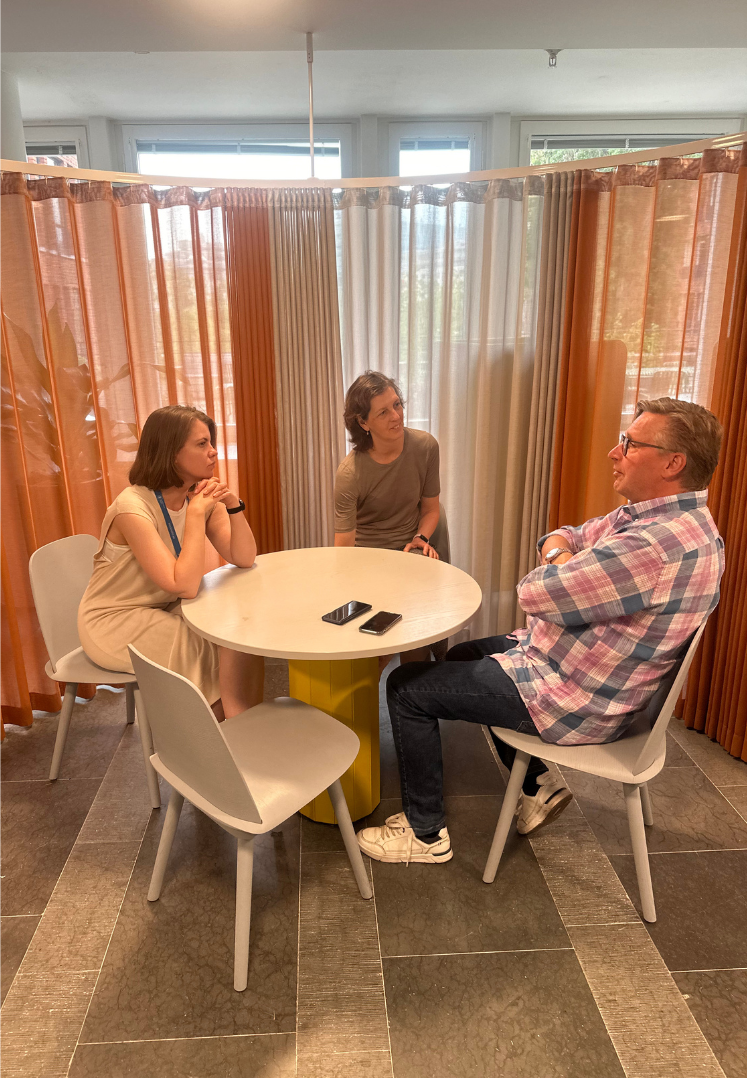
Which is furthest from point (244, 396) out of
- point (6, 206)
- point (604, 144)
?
point (604, 144)

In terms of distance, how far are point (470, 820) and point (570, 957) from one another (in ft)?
1.77

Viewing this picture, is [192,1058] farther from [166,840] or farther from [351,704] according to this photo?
[351,704]

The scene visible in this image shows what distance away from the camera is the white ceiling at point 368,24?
218 cm

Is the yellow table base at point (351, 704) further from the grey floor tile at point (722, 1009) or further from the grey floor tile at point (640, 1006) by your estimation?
the grey floor tile at point (722, 1009)

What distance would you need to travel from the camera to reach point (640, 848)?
1746 millimetres

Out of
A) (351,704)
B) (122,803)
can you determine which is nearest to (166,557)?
(351,704)

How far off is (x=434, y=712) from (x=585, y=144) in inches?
139

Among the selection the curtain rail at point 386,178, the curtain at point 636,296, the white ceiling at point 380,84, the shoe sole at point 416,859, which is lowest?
the shoe sole at point 416,859

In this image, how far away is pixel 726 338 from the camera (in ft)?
7.52

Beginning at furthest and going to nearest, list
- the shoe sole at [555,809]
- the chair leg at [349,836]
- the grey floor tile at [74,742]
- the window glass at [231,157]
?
the window glass at [231,157]
the grey floor tile at [74,742]
the shoe sole at [555,809]
the chair leg at [349,836]

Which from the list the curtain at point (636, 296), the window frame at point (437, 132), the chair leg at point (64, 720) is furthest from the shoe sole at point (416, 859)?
the window frame at point (437, 132)

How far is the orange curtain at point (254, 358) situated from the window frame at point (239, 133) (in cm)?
139

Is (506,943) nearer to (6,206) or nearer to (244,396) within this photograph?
(244,396)

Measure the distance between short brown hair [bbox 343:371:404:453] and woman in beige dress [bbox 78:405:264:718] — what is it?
1.99 ft
